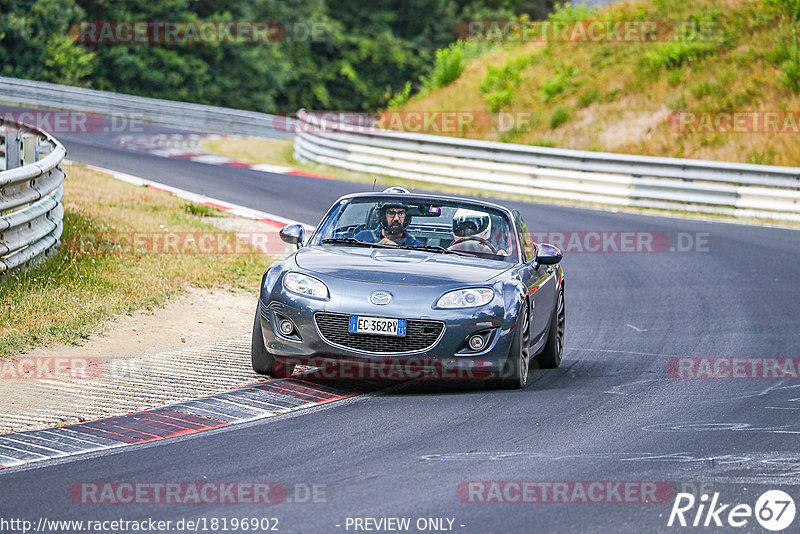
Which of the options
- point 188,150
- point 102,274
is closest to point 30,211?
point 102,274

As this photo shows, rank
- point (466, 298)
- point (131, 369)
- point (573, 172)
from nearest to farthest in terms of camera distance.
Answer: point (466, 298)
point (131, 369)
point (573, 172)

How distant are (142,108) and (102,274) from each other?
26.5 metres

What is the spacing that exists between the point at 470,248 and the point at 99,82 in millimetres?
40864

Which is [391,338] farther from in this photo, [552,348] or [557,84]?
[557,84]

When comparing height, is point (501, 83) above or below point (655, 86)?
below

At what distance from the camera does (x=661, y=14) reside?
34344mm

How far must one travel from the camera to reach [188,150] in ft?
99.4

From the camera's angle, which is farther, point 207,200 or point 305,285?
point 207,200

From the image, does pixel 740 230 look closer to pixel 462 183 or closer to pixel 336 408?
pixel 462 183

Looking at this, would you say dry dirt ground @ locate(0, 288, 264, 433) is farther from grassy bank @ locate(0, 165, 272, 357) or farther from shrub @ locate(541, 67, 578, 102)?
shrub @ locate(541, 67, 578, 102)

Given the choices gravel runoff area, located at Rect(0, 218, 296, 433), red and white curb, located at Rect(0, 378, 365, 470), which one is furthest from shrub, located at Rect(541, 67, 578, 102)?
red and white curb, located at Rect(0, 378, 365, 470)

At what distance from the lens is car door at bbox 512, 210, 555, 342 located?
8953mm

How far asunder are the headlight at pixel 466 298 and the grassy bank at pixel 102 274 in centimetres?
335

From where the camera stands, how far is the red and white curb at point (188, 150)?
2662 cm
